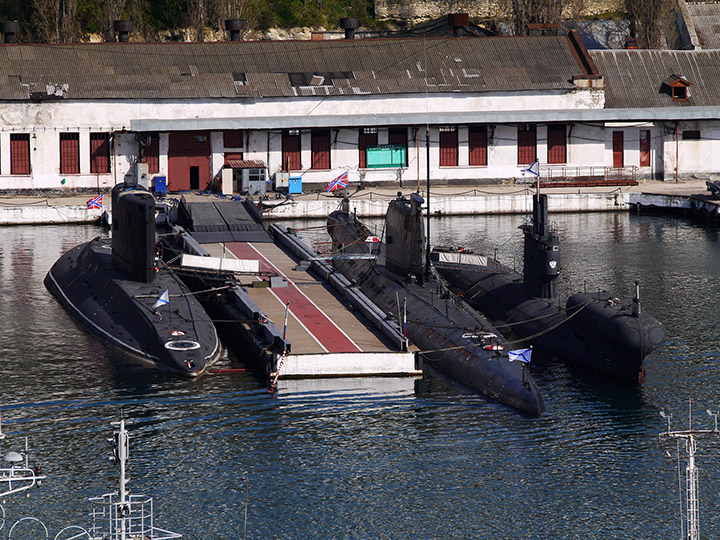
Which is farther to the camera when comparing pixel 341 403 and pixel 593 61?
pixel 593 61

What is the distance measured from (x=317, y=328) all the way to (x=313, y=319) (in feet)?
4.26

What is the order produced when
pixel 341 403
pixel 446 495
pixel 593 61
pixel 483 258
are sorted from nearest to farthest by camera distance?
pixel 446 495 < pixel 341 403 < pixel 483 258 < pixel 593 61

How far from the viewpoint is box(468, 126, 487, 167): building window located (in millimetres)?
86250

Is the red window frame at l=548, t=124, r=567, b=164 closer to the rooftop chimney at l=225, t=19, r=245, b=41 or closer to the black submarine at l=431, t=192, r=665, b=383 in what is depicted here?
the rooftop chimney at l=225, t=19, r=245, b=41

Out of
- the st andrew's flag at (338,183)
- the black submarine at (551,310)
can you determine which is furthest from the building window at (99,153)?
the black submarine at (551,310)

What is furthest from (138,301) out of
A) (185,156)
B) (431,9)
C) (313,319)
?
(431,9)

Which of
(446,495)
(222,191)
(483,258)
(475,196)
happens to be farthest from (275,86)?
(446,495)

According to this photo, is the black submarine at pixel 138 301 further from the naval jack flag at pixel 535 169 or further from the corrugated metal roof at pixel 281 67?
the corrugated metal roof at pixel 281 67

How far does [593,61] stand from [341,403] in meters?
57.0

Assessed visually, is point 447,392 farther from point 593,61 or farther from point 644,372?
point 593,61

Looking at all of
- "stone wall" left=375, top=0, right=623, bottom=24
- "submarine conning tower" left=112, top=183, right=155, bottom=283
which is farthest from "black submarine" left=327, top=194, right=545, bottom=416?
"stone wall" left=375, top=0, right=623, bottom=24

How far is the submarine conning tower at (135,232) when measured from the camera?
4875 cm

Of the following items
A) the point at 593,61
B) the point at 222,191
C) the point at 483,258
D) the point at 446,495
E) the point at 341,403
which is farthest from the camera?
the point at 593,61

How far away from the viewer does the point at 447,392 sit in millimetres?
41156
